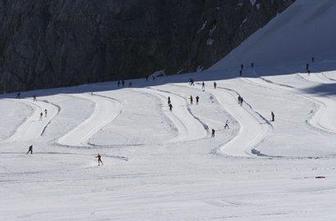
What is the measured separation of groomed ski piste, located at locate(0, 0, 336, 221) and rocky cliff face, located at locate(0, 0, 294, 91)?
22.1 feet

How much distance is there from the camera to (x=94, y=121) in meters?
49.9

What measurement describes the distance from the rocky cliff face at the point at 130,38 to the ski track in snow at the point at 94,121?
21091 millimetres

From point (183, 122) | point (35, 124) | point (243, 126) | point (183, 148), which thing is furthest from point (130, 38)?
point (183, 148)

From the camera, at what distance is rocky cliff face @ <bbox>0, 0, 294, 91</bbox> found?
8738 centimetres

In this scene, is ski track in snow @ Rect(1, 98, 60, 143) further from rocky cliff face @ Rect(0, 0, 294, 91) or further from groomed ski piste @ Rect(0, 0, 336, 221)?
rocky cliff face @ Rect(0, 0, 294, 91)

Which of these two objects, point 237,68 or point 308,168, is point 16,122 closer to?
point 308,168

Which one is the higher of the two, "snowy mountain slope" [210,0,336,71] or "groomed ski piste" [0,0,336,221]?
"snowy mountain slope" [210,0,336,71]

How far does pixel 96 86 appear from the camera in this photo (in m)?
77.0

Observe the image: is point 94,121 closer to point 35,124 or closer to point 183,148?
point 35,124

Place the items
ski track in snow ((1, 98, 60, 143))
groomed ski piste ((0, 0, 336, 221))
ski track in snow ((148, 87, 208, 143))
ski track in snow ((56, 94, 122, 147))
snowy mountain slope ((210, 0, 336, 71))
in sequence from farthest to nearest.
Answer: snowy mountain slope ((210, 0, 336, 71))
ski track in snow ((1, 98, 60, 143))
ski track in snow ((148, 87, 208, 143))
ski track in snow ((56, 94, 122, 147))
groomed ski piste ((0, 0, 336, 221))

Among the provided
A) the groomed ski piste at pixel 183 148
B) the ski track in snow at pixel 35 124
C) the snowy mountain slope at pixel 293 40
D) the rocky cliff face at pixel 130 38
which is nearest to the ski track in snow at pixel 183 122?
the groomed ski piste at pixel 183 148

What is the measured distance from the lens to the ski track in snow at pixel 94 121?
41.6m

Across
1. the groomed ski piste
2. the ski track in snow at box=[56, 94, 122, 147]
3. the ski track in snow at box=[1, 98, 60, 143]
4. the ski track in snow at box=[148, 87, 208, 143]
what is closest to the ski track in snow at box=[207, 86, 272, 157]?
the groomed ski piste

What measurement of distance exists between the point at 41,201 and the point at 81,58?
66435mm
